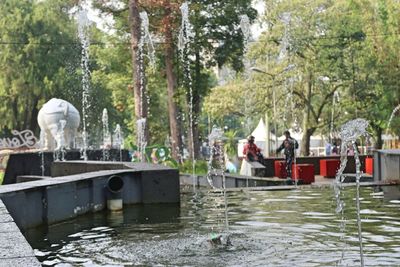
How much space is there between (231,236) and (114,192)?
180 inches

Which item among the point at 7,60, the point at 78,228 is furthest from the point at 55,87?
the point at 78,228

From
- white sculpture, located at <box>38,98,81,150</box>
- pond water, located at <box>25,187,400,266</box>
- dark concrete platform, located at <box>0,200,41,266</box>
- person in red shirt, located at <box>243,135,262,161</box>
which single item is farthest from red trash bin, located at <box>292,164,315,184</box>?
dark concrete platform, located at <box>0,200,41,266</box>

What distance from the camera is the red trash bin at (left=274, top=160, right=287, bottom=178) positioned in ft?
84.6

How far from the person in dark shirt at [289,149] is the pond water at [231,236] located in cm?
786

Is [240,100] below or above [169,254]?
above

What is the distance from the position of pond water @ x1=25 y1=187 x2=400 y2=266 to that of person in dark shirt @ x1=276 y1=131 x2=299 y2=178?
7.86 metres

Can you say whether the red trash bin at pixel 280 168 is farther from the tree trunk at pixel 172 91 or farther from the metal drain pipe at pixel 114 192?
the metal drain pipe at pixel 114 192

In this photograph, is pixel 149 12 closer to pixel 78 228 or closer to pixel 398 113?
pixel 398 113

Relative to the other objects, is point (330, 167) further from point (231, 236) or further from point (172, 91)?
point (231, 236)

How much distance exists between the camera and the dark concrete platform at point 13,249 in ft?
16.3

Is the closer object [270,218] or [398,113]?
[270,218]

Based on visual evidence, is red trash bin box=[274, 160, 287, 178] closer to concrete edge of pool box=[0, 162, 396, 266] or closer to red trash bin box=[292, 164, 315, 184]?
red trash bin box=[292, 164, 315, 184]

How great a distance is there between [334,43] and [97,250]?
3534 centimetres

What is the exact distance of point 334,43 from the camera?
4234 centimetres
